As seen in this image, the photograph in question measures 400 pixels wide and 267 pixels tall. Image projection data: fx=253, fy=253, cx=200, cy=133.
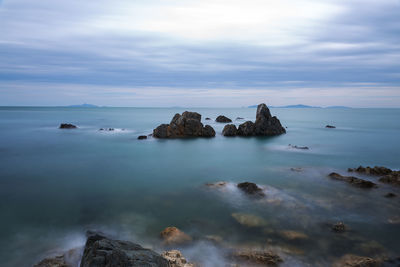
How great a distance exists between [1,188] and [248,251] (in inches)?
524

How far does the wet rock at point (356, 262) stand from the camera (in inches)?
266

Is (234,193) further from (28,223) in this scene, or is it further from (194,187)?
(28,223)

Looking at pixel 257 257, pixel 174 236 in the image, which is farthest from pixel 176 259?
pixel 257 257

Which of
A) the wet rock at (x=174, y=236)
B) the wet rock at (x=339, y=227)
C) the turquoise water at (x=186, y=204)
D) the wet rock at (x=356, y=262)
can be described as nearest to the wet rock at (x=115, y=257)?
the turquoise water at (x=186, y=204)

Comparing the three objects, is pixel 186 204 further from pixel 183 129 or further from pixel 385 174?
pixel 183 129

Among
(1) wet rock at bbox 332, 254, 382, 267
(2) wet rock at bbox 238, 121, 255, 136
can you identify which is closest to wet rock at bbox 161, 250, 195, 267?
(1) wet rock at bbox 332, 254, 382, 267

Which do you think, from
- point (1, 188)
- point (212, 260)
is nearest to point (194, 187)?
point (212, 260)

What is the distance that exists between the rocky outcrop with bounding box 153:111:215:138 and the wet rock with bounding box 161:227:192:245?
81.8 feet

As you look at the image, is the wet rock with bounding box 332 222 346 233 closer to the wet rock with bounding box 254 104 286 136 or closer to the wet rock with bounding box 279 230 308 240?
the wet rock with bounding box 279 230 308 240

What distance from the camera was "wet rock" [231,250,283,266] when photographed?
22.7 ft

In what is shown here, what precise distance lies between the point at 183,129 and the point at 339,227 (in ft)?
86.8

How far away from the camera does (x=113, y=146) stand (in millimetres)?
27453

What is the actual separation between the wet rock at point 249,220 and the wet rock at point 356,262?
2653mm

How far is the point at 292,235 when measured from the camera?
8.36 meters
